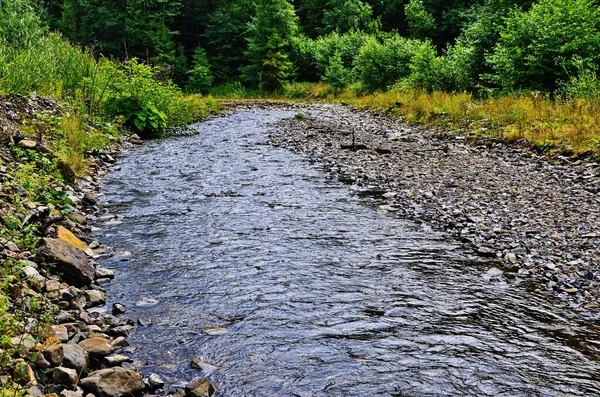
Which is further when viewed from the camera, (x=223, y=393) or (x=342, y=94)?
(x=342, y=94)

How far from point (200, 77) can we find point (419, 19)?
64.1 feet

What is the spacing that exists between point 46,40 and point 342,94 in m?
19.6

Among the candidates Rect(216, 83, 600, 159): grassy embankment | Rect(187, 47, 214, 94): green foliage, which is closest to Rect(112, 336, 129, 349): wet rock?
Rect(216, 83, 600, 159): grassy embankment

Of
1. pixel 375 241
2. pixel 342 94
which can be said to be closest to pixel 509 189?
pixel 375 241

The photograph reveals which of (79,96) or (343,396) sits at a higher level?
(79,96)

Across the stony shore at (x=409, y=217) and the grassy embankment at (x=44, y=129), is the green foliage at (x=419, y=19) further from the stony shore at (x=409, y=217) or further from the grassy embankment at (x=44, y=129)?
the stony shore at (x=409, y=217)

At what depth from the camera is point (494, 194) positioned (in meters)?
8.63

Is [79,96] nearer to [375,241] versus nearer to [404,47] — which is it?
[375,241]

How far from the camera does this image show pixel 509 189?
8.90m

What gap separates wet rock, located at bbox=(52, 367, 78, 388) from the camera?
3451 mm

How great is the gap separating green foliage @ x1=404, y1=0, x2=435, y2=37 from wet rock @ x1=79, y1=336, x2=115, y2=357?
145 feet

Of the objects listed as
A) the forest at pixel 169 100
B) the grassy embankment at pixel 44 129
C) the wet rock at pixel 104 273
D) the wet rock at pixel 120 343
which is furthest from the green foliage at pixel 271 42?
the wet rock at pixel 120 343

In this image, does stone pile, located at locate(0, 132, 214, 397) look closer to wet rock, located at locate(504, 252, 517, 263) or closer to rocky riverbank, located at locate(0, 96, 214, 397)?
rocky riverbank, located at locate(0, 96, 214, 397)

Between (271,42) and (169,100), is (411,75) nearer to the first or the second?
(169,100)
